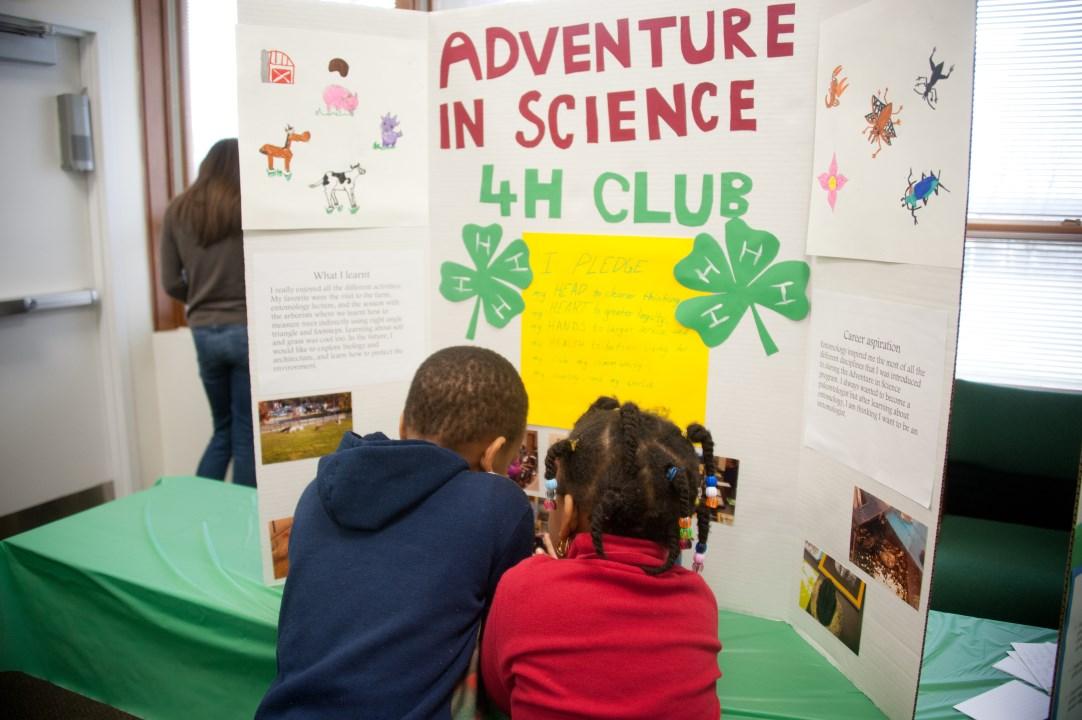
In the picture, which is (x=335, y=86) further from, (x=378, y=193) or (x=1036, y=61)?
(x=1036, y=61)

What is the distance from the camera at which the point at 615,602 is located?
2.79 feet

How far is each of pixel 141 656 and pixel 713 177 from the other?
4.66 ft

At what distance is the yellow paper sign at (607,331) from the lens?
125 cm

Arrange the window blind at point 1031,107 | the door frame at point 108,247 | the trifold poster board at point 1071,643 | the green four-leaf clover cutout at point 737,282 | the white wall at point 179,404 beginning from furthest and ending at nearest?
the white wall at point 179,404 → the door frame at point 108,247 → the window blind at point 1031,107 → the green four-leaf clover cutout at point 737,282 → the trifold poster board at point 1071,643

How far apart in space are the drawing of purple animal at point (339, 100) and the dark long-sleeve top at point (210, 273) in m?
1.26

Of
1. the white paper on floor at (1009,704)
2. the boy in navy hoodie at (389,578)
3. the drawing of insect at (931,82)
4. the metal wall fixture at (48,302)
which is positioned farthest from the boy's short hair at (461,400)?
the metal wall fixture at (48,302)

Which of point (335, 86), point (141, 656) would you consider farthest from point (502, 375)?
point (141, 656)

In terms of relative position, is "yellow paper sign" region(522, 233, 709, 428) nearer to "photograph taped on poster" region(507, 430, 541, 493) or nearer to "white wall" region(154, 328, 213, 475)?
"photograph taped on poster" region(507, 430, 541, 493)

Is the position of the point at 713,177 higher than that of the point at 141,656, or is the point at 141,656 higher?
the point at 713,177

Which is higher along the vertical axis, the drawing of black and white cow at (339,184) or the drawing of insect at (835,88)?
the drawing of insect at (835,88)

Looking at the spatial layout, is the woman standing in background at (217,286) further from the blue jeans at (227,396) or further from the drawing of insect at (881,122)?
the drawing of insect at (881,122)

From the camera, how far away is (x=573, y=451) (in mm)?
965

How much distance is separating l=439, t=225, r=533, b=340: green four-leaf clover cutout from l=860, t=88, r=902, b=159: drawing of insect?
60 cm

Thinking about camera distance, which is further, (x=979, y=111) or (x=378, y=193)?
(x=979, y=111)
